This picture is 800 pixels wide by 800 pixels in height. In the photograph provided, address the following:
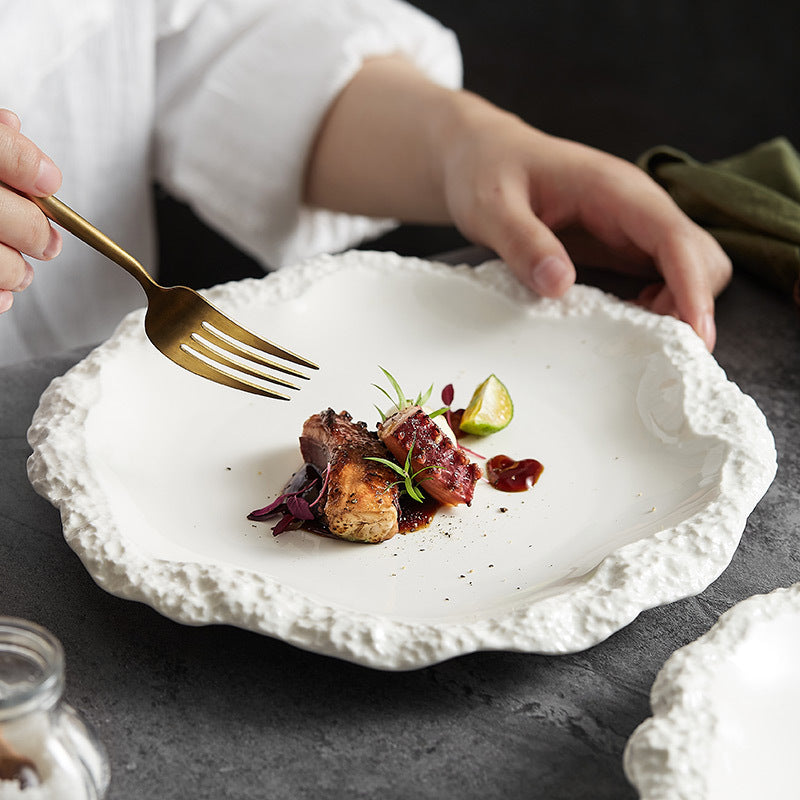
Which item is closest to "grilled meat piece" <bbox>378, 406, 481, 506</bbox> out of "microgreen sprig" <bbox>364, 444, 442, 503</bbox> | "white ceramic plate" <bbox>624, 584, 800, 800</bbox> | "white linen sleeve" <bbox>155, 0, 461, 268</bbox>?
"microgreen sprig" <bbox>364, 444, 442, 503</bbox>

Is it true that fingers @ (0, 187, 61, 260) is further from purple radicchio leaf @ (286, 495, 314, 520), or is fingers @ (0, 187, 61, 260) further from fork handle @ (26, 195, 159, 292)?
purple radicchio leaf @ (286, 495, 314, 520)

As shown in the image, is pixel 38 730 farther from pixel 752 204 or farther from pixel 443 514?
pixel 752 204

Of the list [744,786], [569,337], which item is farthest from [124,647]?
[569,337]

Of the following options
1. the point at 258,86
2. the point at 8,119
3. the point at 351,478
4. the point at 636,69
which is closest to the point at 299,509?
the point at 351,478

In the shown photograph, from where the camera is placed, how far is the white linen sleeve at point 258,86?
5.50 feet

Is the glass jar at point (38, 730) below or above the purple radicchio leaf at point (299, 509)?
above

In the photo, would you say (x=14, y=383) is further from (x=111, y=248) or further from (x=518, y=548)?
(x=518, y=548)

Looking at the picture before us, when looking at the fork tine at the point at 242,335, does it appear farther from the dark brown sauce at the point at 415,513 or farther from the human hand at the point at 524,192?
the human hand at the point at 524,192

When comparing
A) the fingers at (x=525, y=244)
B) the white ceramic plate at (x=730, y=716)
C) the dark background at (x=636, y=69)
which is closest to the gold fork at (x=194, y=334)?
the fingers at (x=525, y=244)

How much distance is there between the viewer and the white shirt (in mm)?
1655

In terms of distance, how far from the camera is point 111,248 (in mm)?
937

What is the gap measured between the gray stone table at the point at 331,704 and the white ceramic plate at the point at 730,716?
0.08 metres

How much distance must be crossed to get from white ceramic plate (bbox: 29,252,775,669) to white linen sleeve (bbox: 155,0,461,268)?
52cm

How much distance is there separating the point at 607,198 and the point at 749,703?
0.86 m
